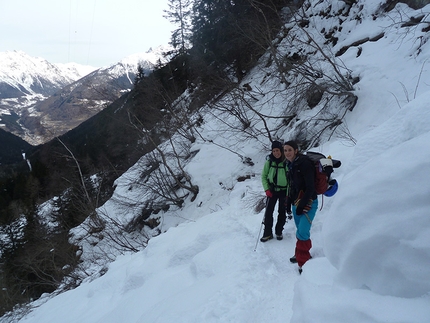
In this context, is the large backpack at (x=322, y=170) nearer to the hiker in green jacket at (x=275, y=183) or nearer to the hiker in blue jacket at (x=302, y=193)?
the hiker in blue jacket at (x=302, y=193)

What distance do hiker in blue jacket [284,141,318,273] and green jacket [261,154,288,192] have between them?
0.69 metres

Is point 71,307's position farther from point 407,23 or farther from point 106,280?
point 407,23

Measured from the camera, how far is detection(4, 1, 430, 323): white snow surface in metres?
1.71

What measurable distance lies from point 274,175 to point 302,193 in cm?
95

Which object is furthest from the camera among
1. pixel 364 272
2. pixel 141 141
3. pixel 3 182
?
pixel 3 182

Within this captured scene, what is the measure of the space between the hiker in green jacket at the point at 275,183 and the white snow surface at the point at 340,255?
0.25m

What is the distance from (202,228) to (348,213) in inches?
185

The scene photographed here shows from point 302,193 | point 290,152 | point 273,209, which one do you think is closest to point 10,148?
point 273,209

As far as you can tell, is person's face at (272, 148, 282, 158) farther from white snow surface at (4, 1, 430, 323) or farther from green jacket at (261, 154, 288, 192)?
white snow surface at (4, 1, 430, 323)

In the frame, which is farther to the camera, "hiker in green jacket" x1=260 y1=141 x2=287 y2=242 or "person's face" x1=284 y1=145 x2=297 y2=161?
"hiker in green jacket" x1=260 y1=141 x2=287 y2=242

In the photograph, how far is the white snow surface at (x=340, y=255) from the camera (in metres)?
1.71

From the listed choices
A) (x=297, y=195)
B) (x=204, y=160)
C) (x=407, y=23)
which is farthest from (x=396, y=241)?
(x=204, y=160)

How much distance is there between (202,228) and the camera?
6.36m

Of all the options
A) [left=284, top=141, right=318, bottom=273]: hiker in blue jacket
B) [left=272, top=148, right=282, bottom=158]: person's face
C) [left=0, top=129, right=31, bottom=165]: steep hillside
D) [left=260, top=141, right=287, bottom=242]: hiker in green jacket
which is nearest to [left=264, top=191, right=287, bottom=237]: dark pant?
[left=260, top=141, right=287, bottom=242]: hiker in green jacket
